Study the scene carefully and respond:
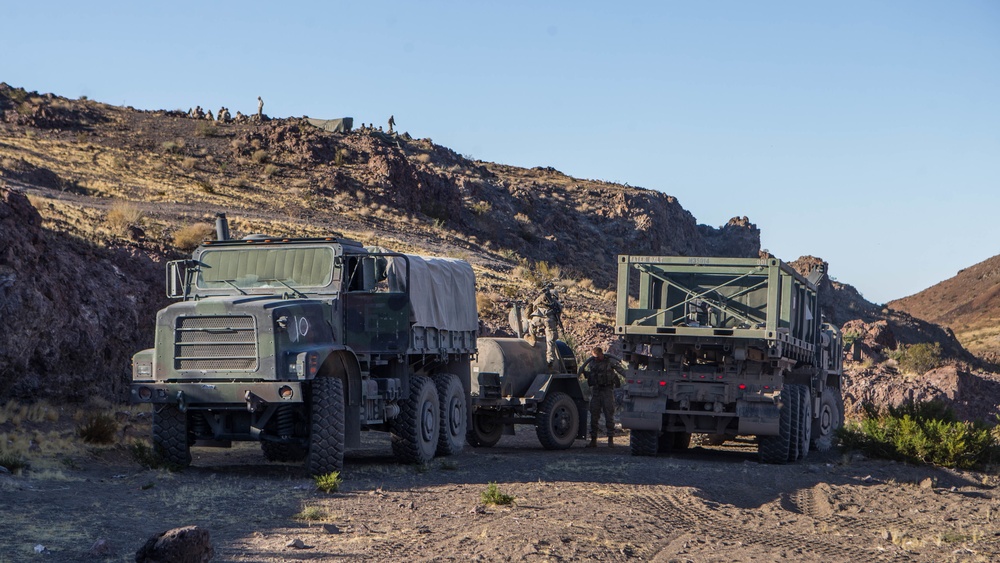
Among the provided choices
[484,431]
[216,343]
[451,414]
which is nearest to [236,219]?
[484,431]

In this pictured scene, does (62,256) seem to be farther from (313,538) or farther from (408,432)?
(313,538)

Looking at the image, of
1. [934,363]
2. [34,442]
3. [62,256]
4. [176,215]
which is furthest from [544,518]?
[934,363]

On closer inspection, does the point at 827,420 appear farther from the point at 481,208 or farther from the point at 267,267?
the point at 481,208

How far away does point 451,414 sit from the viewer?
55.4 ft

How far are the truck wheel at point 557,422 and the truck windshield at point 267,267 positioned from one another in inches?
223

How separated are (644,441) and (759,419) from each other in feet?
6.38

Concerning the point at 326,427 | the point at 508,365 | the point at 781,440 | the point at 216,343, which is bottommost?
the point at 781,440

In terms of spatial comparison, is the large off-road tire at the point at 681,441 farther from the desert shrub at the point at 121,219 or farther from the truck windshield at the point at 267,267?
the desert shrub at the point at 121,219

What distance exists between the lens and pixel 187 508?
35.8 feet

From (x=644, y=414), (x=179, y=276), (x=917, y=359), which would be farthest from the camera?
(x=917, y=359)

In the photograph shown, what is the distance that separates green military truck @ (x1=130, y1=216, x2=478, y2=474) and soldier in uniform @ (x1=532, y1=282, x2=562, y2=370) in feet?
8.30

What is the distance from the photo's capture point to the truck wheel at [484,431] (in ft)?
64.0

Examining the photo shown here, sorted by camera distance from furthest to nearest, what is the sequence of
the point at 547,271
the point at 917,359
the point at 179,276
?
the point at 547,271 < the point at 917,359 < the point at 179,276

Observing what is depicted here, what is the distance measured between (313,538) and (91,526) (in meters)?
2.12
